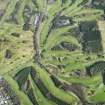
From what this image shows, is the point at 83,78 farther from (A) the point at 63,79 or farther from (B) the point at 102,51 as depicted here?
(B) the point at 102,51

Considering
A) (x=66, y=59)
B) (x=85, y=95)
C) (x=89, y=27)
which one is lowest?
(x=85, y=95)

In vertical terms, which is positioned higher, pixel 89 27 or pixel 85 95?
pixel 89 27

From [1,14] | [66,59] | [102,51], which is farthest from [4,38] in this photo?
[102,51]

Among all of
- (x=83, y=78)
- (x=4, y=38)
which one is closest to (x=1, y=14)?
(x=4, y=38)

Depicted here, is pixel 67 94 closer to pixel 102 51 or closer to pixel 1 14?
pixel 102 51

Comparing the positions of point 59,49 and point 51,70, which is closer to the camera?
point 51,70

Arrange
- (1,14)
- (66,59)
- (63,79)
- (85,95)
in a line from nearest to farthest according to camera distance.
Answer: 1. (85,95)
2. (63,79)
3. (66,59)
4. (1,14)

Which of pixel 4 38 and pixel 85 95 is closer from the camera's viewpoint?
pixel 85 95

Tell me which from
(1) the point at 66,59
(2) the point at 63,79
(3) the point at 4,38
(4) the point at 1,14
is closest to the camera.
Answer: (2) the point at 63,79

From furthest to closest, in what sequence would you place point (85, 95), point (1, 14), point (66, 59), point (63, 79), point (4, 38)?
point (1, 14), point (4, 38), point (66, 59), point (63, 79), point (85, 95)
